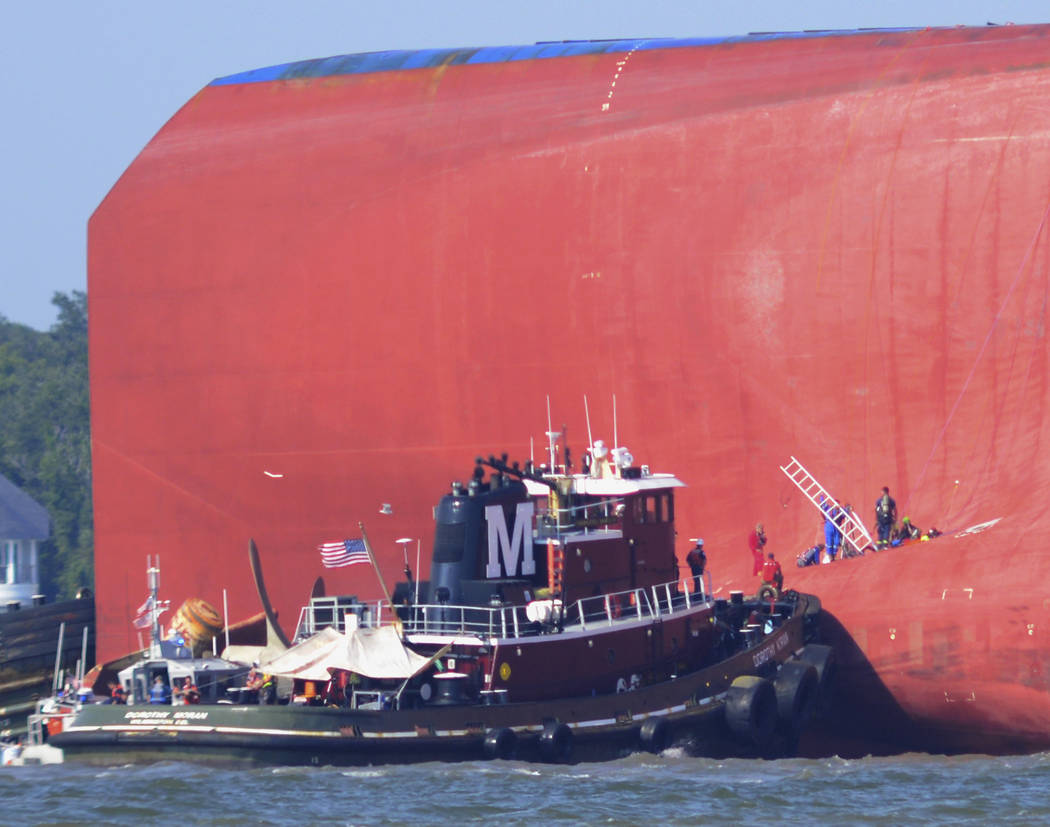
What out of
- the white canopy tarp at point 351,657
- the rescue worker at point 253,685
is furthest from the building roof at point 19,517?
the white canopy tarp at point 351,657

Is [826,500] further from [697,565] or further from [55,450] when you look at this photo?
[55,450]

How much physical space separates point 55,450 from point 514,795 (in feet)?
154

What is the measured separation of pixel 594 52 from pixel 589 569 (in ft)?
37.0

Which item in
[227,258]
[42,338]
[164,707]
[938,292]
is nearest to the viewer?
[164,707]

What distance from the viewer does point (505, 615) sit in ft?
64.9

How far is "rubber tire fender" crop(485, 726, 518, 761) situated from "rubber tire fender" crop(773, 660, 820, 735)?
11.8 feet

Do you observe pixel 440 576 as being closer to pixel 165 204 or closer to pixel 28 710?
pixel 28 710

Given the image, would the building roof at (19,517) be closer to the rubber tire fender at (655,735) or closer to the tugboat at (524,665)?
the tugboat at (524,665)

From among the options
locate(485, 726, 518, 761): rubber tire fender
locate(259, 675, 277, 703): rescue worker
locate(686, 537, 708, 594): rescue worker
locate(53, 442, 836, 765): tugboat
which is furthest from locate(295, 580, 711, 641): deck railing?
locate(485, 726, 518, 761): rubber tire fender

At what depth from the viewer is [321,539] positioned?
2888 cm

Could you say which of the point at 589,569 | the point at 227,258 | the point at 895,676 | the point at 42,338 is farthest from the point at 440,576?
the point at 42,338

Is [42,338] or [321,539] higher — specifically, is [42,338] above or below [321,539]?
above

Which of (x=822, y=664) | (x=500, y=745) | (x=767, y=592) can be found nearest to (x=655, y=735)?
(x=500, y=745)

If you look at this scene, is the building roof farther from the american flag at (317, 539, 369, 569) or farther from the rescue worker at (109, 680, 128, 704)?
the american flag at (317, 539, 369, 569)
